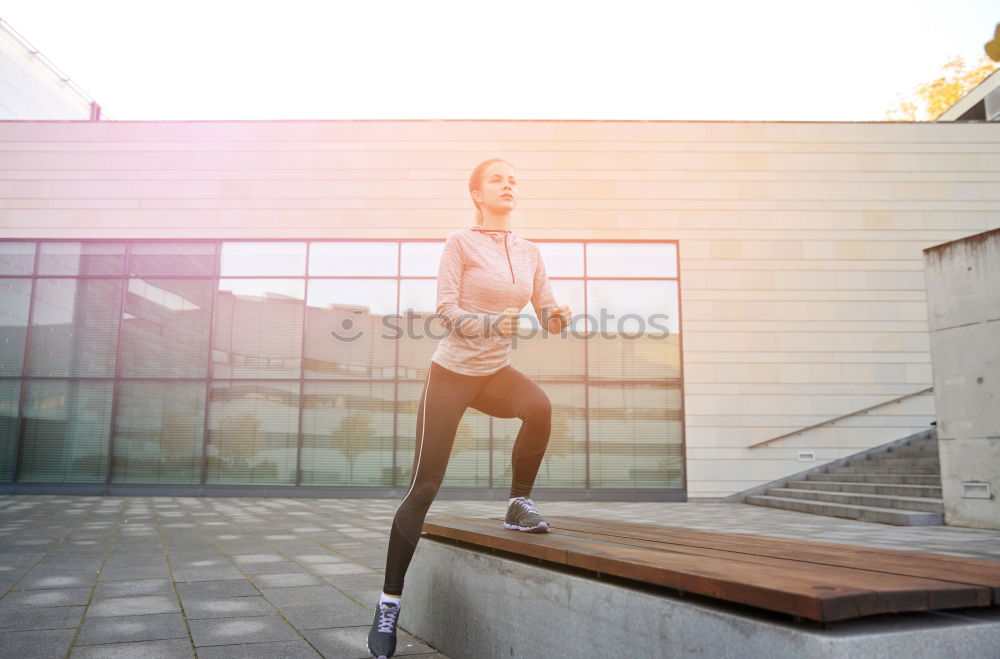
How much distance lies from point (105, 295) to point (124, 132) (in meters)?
3.29

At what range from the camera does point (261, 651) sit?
10.5 ft

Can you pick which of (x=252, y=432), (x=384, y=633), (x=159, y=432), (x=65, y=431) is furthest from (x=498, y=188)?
(x=65, y=431)

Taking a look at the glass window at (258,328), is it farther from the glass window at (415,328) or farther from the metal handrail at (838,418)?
the metal handrail at (838,418)

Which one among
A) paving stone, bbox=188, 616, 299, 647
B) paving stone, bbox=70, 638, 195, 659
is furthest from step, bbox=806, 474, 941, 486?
paving stone, bbox=70, 638, 195, 659

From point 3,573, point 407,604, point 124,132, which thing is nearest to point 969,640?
point 407,604

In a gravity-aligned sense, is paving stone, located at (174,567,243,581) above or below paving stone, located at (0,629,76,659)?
below

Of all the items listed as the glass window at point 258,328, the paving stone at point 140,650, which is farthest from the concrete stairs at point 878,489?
the glass window at point 258,328

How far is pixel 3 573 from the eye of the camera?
5188 millimetres

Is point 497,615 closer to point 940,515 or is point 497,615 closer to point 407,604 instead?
point 407,604

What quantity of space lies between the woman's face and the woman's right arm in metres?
0.28

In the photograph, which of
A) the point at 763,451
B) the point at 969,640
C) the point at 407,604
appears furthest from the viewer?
the point at 763,451

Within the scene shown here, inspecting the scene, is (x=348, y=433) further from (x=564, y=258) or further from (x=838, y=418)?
(x=838, y=418)

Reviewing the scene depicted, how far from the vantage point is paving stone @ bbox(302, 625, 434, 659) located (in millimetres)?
3198
